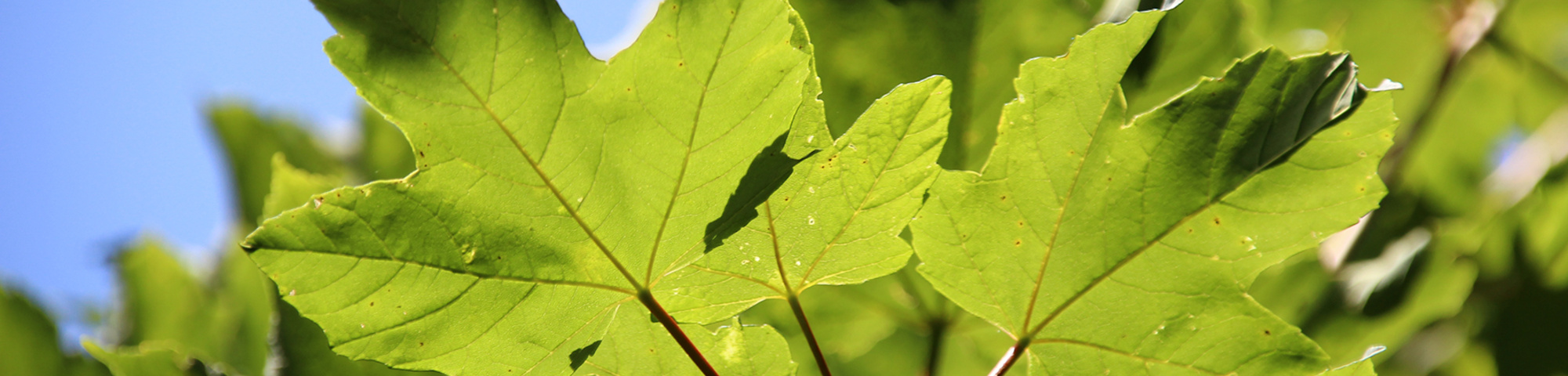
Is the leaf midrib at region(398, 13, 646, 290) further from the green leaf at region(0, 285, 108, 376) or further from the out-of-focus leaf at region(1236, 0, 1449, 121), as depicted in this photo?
the out-of-focus leaf at region(1236, 0, 1449, 121)

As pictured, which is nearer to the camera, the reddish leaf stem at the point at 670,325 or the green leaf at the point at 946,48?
the reddish leaf stem at the point at 670,325

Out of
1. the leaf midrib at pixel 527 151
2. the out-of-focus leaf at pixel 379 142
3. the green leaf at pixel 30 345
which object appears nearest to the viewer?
the leaf midrib at pixel 527 151

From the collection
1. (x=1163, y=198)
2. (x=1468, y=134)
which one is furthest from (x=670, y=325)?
(x=1468, y=134)

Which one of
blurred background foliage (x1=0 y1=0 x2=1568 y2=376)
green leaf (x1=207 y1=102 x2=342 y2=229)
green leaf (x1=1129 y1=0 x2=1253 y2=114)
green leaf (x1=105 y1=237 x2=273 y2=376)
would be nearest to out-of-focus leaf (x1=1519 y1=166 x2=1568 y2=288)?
blurred background foliage (x1=0 y1=0 x2=1568 y2=376)

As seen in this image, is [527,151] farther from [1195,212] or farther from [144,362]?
[144,362]

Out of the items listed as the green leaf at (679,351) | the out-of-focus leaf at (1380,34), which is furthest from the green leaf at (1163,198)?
the out-of-focus leaf at (1380,34)

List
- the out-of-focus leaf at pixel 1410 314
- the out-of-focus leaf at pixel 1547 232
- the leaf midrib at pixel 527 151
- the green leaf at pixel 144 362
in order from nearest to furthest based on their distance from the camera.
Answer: the leaf midrib at pixel 527 151
the green leaf at pixel 144 362
the out-of-focus leaf at pixel 1410 314
the out-of-focus leaf at pixel 1547 232

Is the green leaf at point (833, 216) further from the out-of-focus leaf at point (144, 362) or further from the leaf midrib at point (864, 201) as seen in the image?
the out-of-focus leaf at point (144, 362)
